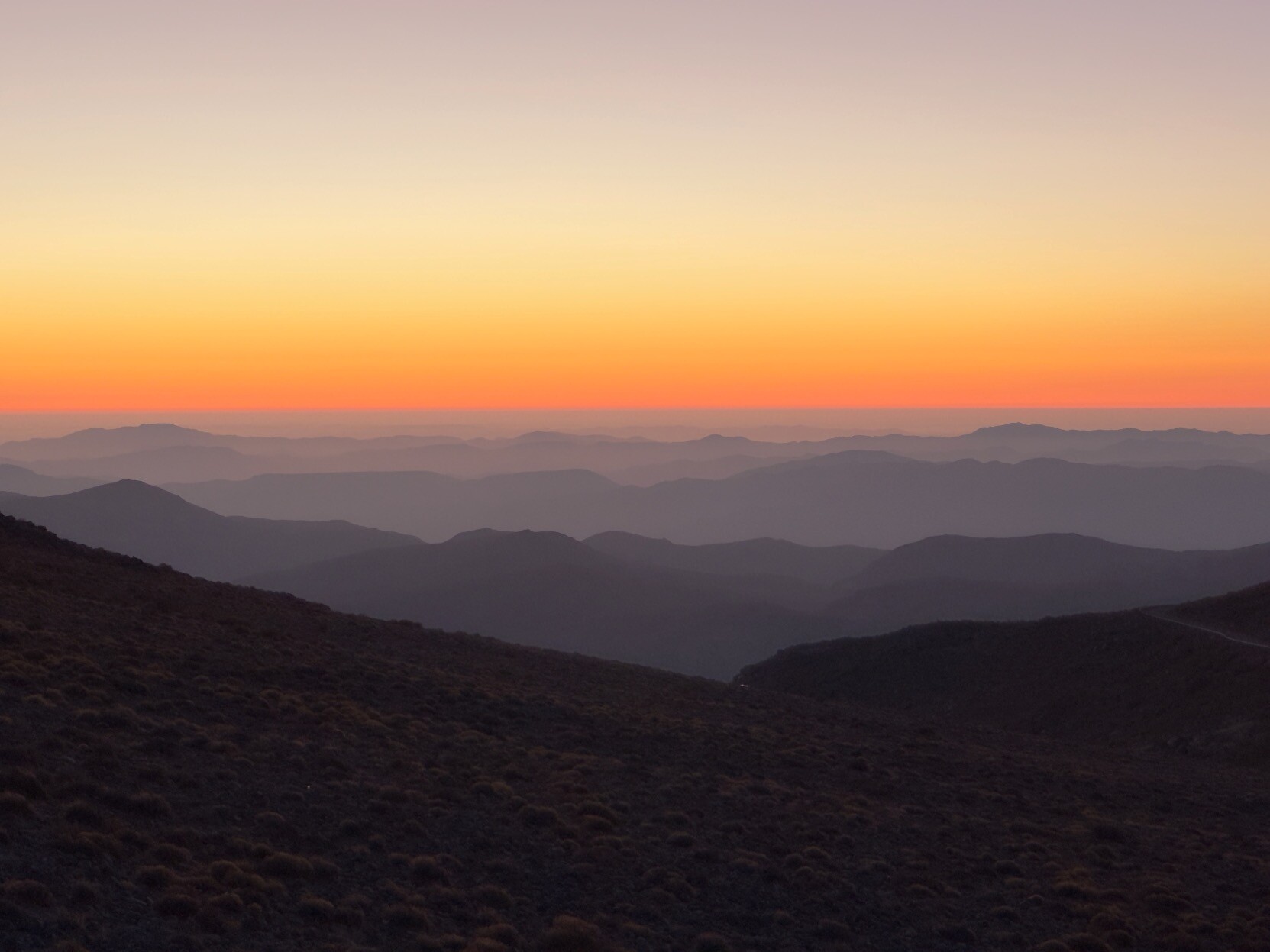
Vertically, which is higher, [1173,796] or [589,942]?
[589,942]

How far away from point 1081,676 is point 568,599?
115m

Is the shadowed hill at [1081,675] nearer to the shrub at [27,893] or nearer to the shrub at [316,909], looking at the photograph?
the shrub at [316,909]

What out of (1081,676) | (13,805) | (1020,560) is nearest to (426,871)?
(13,805)

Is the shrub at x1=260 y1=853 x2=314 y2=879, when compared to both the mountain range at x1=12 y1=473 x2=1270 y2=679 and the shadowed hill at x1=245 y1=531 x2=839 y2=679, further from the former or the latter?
the shadowed hill at x1=245 y1=531 x2=839 y2=679

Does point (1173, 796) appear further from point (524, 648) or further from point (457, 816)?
point (524, 648)

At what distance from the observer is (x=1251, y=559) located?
13300 centimetres

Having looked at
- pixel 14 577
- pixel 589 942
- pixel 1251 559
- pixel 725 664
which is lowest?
pixel 725 664

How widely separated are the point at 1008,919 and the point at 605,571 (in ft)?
502

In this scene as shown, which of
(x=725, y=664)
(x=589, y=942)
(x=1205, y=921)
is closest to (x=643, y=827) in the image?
(x=589, y=942)

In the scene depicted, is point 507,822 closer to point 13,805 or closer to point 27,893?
point 13,805

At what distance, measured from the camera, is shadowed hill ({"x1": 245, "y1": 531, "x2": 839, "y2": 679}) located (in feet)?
434

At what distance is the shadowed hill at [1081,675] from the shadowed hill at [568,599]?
6801 cm

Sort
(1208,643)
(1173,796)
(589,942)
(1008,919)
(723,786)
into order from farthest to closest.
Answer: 1. (1208,643)
2. (1173,796)
3. (723,786)
4. (1008,919)
5. (589,942)

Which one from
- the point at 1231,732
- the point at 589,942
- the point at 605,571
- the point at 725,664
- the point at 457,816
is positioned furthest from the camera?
the point at 605,571
